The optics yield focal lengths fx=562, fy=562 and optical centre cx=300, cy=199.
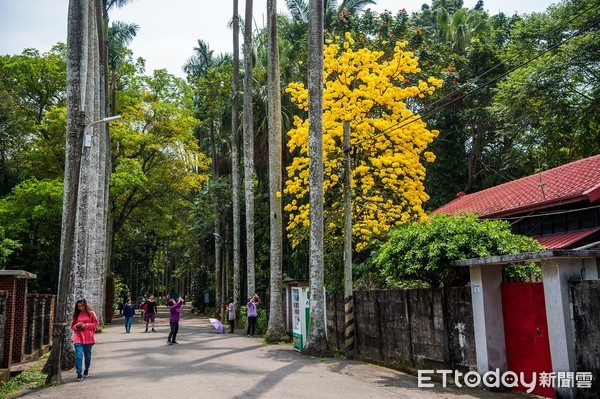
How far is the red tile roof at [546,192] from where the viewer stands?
50.5 ft

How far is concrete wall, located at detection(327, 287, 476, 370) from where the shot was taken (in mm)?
11484

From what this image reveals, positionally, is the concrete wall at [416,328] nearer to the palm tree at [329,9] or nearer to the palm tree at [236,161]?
the palm tree at [236,161]

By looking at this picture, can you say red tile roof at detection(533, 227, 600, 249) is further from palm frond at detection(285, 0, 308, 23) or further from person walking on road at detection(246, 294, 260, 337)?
palm frond at detection(285, 0, 308, 23)

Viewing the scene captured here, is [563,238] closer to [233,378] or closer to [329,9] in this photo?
[233,378]

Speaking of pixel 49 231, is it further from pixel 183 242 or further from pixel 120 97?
pixel 183 242

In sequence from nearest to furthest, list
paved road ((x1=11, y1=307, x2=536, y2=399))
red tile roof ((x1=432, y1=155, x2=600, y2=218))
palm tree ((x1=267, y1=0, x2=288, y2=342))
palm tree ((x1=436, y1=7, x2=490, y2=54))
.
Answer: paved road ((x1=11, y1=307, x2=536, y2=399)), red tile roof ((x1=432, y1=155, x2=600, y2=218)), palm tree ((x1=267, y1=0, x2=288, y2=342)), palm tree ((x1=436, y1=7, x2=490, y2=54))

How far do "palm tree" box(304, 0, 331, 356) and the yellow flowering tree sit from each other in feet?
5.50

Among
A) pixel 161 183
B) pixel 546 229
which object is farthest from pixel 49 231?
pixel 546 229

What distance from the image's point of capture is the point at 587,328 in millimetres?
8625

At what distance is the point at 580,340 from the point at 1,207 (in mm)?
28619

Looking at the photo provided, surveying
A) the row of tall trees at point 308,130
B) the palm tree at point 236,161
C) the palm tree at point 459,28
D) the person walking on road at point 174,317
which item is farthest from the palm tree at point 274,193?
the palm tree at point 459,28

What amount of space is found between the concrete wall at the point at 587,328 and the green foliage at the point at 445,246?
2554 millimetres

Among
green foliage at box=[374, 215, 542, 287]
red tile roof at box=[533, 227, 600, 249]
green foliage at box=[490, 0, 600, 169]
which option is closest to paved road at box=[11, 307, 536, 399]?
green foliage at box=[374, 215, 542, 287]

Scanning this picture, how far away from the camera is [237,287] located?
2795 centimetres
